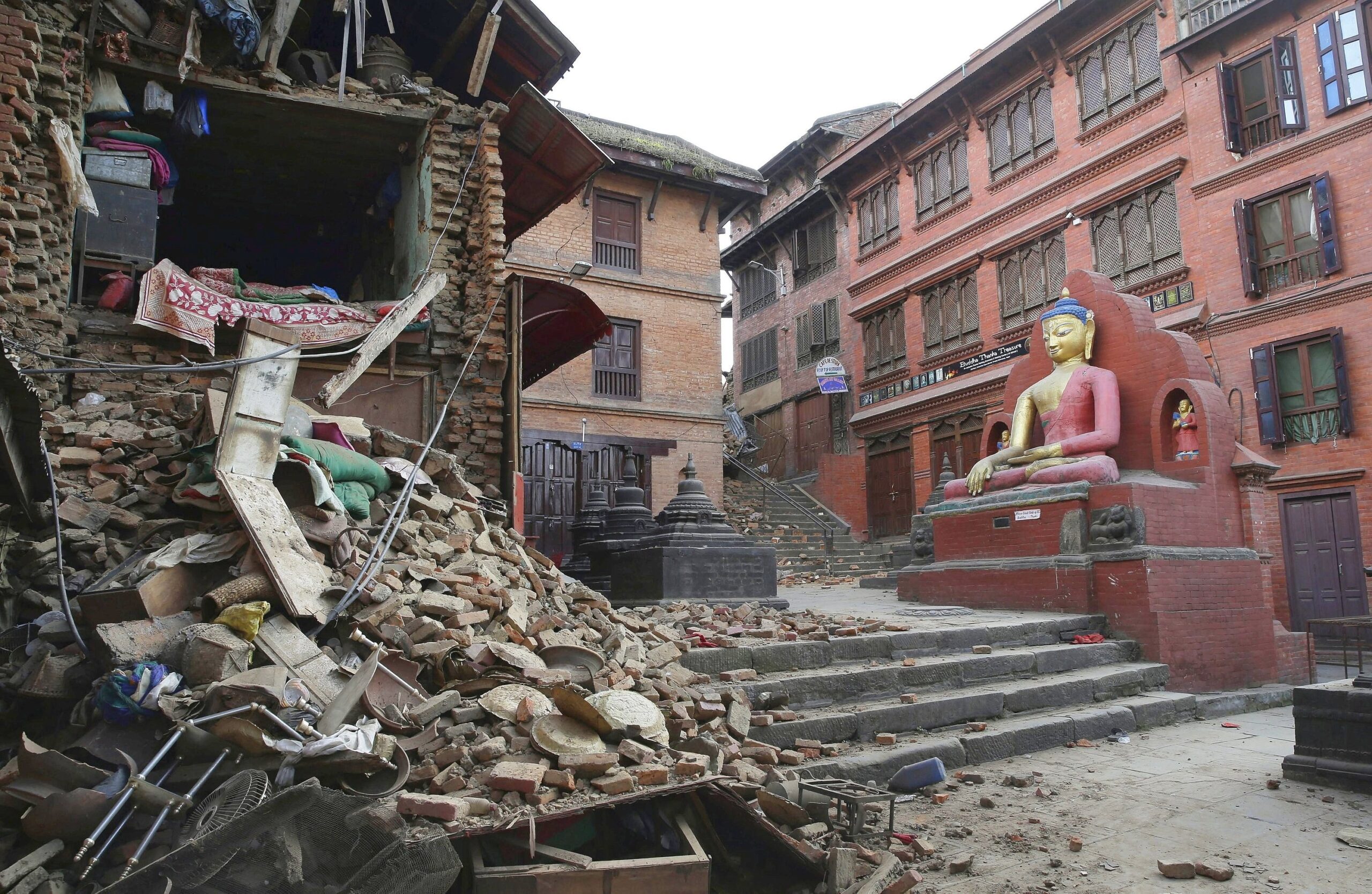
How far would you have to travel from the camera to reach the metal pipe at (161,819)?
3.25 metres

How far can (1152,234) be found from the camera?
1734cm

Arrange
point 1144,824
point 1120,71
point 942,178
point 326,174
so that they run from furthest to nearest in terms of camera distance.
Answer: point 942,178, point 1120,71, point 326,174, point 1144,824

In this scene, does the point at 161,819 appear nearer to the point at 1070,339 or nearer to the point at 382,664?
the point at 382,664

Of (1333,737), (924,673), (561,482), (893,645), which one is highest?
(561,482)

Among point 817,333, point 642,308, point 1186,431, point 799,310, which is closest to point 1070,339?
point 1186,431

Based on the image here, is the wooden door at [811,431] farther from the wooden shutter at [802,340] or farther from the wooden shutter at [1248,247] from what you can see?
the wooden shutter at [1248,247]

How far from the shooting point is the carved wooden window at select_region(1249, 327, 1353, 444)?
566 inches

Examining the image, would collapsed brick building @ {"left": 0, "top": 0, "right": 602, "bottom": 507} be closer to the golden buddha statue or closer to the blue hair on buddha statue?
the golden buddha statue

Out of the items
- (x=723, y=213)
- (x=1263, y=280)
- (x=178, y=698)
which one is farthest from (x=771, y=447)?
(x=178, y=698)

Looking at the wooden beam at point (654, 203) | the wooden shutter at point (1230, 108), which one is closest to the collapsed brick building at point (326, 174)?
the wooden beam at point (654, 203)

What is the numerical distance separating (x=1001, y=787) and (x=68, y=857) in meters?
4.69

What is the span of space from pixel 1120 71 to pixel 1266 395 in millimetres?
7592

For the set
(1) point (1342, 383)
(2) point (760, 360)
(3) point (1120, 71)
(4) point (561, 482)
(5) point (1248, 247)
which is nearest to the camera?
(1) point (1342, 383)

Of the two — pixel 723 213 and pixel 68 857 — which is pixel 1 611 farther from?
pixel 723 213
